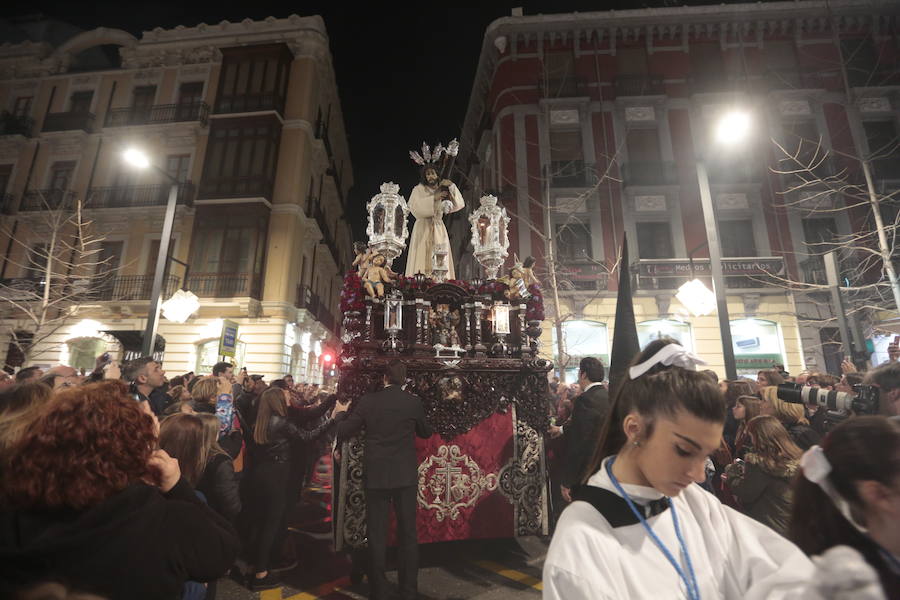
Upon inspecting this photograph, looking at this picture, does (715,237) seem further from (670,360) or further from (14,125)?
(14,125)

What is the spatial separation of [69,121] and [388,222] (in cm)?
2449

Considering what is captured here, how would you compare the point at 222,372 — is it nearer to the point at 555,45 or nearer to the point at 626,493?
the point at 626,493

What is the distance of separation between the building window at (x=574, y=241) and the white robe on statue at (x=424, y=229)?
12.8 metres

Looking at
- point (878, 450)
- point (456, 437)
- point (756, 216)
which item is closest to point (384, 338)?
point (456, 437)

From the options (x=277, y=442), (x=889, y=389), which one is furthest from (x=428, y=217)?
(x=889, y=389)

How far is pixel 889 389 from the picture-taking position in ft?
11.3

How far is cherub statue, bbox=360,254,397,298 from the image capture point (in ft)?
18.5

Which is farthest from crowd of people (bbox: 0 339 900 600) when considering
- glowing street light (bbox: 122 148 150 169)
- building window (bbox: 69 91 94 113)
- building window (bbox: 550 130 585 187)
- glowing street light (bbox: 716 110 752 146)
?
building window (bbox: 69 91 94 113)

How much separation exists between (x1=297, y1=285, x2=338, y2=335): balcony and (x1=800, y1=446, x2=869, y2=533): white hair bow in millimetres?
19640

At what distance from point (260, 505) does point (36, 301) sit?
67.5ft

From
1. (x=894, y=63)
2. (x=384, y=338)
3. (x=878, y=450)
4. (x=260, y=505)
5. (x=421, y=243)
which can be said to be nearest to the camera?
(x=878, y=450)

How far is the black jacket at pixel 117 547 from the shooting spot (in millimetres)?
1429

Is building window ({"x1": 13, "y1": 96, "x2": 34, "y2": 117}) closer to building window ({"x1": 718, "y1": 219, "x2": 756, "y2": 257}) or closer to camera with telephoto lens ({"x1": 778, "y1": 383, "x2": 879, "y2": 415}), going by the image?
camera with telephoto lens ({"x1": 778, "y1": 383, "x2": 879, "y2": 415})

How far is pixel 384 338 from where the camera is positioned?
577cm
